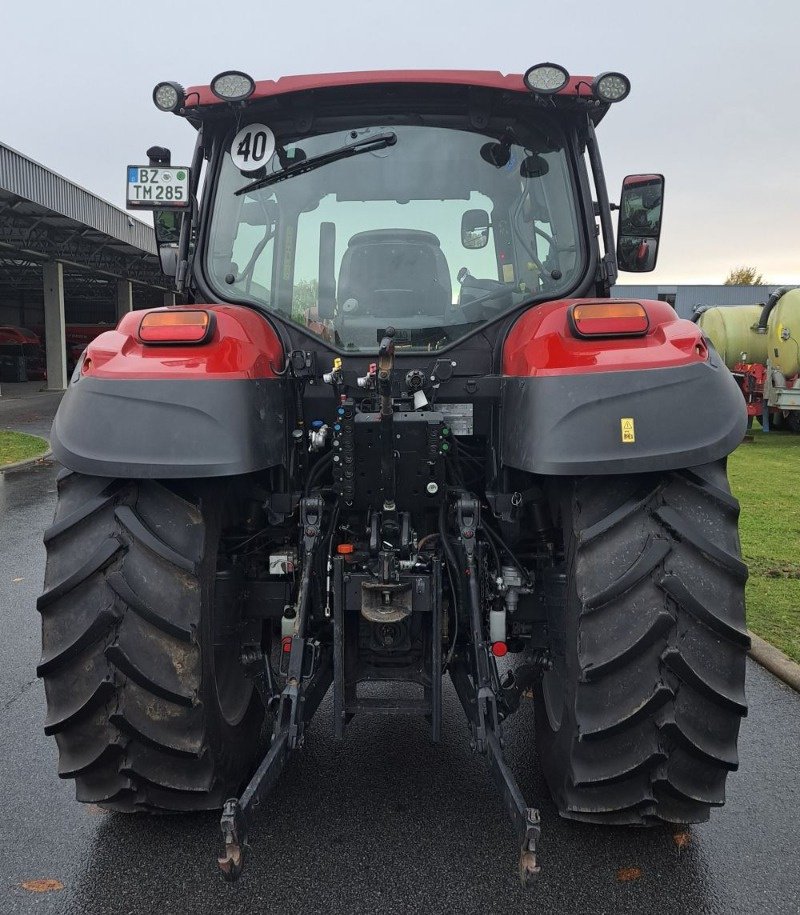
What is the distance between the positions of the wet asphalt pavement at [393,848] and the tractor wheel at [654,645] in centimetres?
24

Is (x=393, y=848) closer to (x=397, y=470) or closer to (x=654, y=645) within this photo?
(x=654, y=645)

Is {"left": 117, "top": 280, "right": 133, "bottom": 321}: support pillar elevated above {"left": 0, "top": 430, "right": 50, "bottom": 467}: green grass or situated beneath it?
elevated above

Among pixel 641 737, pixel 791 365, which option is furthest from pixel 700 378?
pixel 791 365

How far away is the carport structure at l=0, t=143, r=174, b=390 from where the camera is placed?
18234mm

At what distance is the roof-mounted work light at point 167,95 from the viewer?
9.75 ft

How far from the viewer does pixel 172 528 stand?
93.4 inches

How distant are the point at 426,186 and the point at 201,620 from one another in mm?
1802

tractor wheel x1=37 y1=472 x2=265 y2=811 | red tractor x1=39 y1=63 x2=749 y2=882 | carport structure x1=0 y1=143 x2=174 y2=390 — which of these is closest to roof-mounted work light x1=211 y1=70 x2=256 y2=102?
red tractor x1=39 y1=63 x2=749 y2=882

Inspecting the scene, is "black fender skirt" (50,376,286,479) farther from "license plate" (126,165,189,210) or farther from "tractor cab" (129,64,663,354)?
"license plate" (126,165,189,210)

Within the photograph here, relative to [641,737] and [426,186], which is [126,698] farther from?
[426,186]

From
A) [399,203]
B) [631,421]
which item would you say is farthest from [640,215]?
[631,421]

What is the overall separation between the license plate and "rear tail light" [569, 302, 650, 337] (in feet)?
5.95

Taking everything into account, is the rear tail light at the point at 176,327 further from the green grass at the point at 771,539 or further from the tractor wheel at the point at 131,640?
the green grass at the point at 771,539

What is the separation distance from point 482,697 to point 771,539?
5176 millimetres
